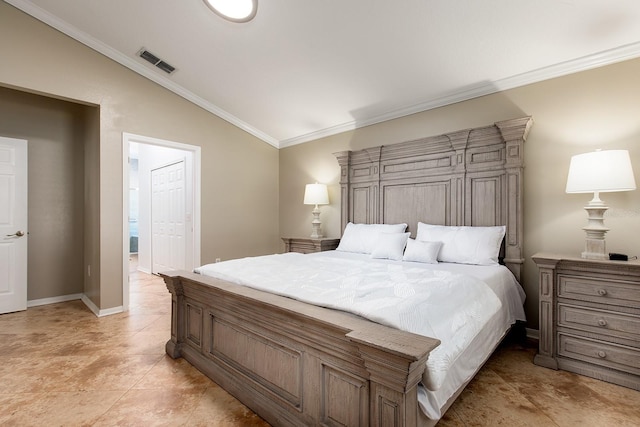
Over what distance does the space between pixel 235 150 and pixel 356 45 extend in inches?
99.3

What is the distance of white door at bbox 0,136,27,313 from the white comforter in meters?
2.78

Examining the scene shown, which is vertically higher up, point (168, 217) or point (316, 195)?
point (316, 195)

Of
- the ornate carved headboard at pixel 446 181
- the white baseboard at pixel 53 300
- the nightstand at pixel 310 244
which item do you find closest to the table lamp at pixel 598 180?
the ornate carved headboard at pixel 446 181

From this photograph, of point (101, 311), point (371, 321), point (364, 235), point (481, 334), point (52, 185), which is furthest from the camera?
point (52, 185)

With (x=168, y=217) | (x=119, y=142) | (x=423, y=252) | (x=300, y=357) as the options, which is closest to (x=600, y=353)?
(x=423, y=252)

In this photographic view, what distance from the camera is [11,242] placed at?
3559 mm

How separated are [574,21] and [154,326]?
429 cm

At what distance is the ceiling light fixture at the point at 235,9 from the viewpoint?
8.54ft

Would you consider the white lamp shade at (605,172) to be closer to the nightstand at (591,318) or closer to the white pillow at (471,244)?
the nightstand at (591,318)

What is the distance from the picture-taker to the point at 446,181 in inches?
129

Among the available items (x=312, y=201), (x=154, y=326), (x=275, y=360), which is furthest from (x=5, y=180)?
(x=275, y=360)

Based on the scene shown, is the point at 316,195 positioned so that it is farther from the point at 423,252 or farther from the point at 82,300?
the point at 82,300

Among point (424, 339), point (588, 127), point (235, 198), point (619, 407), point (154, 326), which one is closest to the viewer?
point (424, 339)

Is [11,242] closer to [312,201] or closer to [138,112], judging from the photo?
[138,112]
